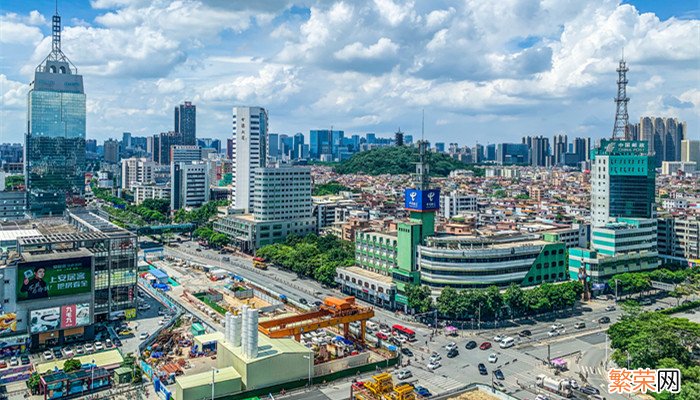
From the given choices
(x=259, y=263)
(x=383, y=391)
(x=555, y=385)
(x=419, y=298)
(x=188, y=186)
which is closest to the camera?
(x=383, y=391)

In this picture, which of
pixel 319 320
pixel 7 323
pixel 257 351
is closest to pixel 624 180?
pixel 319 320

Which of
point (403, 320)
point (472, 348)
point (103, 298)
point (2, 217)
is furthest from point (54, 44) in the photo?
point (472, 348)

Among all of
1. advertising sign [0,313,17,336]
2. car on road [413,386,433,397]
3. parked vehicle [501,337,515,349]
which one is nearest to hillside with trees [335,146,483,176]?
parked vehicle [501,337,515,349]

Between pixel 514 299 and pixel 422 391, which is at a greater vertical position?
pixel 514 299

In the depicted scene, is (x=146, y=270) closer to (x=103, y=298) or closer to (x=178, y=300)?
(x=178, y=300)

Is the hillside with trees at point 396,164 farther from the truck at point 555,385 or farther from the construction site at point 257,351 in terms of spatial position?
the truck at point 555,385

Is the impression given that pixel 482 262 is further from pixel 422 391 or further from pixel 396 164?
pixel 396 164

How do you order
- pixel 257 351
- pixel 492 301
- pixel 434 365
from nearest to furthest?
1. pixel 257 351
2. pixel 434 365
3. pixel 492 301

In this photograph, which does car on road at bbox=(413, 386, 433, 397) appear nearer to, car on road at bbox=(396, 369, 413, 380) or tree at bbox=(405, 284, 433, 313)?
car on road at bbox=(396, 369, 413, 380)
